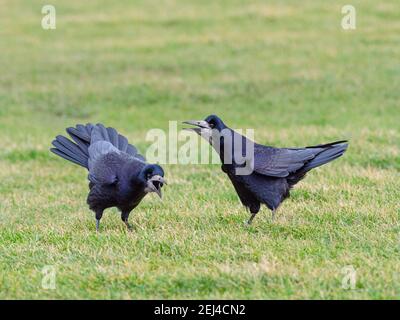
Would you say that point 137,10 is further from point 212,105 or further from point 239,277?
point 239,277

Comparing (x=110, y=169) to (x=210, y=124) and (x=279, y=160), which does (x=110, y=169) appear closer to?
(x=210, y=124)

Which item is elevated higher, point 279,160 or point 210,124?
point 210,124

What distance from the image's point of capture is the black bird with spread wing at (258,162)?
8.59m

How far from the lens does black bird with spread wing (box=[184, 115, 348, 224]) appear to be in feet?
28.2

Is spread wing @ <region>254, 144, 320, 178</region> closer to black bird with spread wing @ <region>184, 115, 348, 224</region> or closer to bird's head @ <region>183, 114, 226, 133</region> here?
black bird with spread wing @ <region>184, 115, 348, 224</region>

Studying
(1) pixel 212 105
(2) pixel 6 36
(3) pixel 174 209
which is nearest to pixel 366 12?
(1) pixel 212 105

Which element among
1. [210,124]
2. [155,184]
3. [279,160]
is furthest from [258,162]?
[155,184]

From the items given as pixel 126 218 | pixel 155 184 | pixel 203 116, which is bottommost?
pixel 126 218

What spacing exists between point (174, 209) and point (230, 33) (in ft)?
56.0

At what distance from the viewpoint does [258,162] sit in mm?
8641

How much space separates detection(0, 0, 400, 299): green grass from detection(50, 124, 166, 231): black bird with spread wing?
36cm

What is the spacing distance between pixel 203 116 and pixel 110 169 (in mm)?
11070

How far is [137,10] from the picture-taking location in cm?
2998
